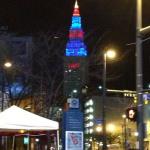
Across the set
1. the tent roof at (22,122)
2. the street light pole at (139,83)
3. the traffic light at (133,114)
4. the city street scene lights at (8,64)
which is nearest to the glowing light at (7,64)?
the city street scene lights at (8,64)

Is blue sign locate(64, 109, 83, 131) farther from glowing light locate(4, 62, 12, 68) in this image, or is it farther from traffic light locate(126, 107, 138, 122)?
glowing light locate(4, 62, 12, 68)

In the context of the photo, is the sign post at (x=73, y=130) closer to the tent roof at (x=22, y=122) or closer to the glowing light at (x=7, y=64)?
the tent roof at (x=22, y=122)

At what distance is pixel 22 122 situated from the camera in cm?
1526

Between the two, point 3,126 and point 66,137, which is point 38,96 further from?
point 3,126

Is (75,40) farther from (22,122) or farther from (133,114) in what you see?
(22,122)

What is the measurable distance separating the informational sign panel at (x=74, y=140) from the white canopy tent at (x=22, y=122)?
15.5ft

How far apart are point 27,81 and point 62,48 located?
11.0 ft

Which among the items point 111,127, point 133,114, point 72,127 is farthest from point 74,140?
point 111,127

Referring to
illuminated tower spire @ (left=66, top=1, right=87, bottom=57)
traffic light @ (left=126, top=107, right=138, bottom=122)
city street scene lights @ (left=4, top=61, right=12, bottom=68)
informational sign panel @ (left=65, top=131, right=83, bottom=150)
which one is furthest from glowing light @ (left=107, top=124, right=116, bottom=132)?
traffic light @ (left=126, top=107, right=138, bottom=122)

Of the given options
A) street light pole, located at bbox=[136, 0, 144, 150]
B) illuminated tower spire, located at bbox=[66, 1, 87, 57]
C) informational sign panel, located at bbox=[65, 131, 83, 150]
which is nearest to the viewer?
street light pole, located at bbox=[136, 0, 144, 150]

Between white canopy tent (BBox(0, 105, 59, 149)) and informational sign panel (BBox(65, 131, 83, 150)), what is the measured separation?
471 centimetres

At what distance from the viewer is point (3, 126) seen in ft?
49.1

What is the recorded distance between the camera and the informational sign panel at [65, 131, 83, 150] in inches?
800

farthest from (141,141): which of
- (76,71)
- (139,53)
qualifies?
(76,71)
